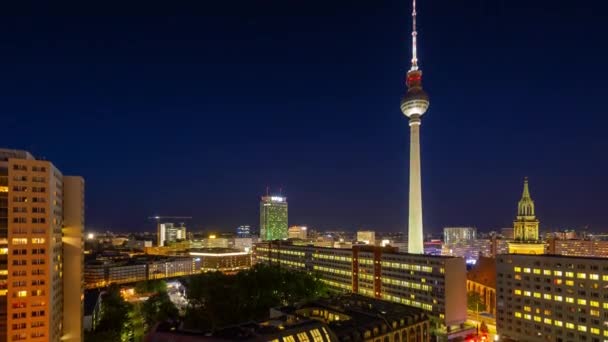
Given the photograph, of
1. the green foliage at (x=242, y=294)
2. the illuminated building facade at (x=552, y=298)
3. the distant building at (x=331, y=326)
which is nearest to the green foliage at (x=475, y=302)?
the illuminated building facade at (x=552, y=298)

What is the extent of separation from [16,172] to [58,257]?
721 inches

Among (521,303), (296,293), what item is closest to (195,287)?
(296,293)

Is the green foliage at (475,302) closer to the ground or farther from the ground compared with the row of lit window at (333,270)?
closer to the ground

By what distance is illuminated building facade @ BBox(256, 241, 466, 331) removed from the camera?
3565 inches

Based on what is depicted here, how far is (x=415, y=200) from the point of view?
149750 millimetres

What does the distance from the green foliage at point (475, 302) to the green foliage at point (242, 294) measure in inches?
1633

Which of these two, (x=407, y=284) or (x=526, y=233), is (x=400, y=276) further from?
(x=526, y=233)

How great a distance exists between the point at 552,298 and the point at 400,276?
3352cm

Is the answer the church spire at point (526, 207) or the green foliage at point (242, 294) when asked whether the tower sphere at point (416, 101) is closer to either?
the church spire at point (526, 207)

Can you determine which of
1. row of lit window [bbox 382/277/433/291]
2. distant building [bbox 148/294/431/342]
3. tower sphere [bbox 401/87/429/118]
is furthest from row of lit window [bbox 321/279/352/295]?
tower sphere [bbox 401/87/429/118]

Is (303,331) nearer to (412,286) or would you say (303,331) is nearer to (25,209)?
(25,209)

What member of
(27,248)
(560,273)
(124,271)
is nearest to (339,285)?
(560,273)

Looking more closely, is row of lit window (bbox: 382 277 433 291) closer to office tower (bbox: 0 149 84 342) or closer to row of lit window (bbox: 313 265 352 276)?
row of lit window (bbox: 313 265 352 276)

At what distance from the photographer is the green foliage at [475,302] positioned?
107363mm
